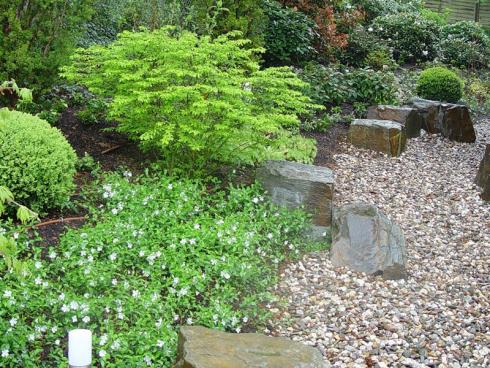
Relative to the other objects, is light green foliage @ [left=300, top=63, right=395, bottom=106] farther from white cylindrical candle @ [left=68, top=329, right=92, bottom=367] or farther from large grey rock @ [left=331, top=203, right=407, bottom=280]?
white cylindrical candle @ [left=68, top=329, right=92, bottom=367]

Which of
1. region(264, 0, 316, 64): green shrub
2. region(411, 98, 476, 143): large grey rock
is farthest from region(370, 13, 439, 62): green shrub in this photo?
region(411, 98, 476, 143): large grey rock

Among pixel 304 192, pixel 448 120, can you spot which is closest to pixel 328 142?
pixel 448 120

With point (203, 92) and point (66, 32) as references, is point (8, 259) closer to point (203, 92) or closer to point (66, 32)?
point (203, 92)

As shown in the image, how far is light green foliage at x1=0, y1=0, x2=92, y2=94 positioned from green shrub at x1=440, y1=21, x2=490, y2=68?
34.8 feet

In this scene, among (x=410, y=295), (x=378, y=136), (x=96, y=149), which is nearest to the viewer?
(x=410, y=295)

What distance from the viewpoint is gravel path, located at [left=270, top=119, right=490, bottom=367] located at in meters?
4.45

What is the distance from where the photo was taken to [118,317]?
13.3 feet

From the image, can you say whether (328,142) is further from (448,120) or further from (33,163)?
(33,163)

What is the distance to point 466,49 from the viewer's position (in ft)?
50.6

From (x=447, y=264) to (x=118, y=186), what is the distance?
2.95 metres

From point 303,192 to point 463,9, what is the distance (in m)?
21.0

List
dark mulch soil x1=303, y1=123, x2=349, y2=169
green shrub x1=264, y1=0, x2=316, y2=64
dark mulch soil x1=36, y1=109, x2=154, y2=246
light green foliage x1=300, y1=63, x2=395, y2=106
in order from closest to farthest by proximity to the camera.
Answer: dark mulch soil x1=36, y1=109, x2=154, y2=246, dark mulch soil x1=303, y1=123, x2=349, y2=169, light green foliage x1=300, y1=63, x2=395, y2=106, green shrub x1=264, y1=0, x2=316, y2=64

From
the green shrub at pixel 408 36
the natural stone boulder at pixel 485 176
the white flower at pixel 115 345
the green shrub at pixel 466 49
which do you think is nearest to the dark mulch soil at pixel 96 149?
the white flower at pixel 115 345

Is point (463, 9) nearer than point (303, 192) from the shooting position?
No
